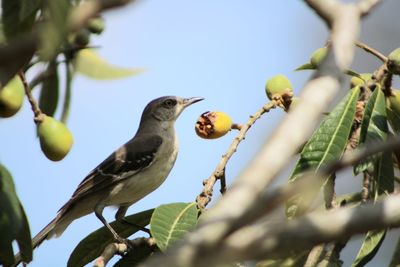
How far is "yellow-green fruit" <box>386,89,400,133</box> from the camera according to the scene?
3904 millimetres

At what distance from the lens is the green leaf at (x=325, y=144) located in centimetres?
353

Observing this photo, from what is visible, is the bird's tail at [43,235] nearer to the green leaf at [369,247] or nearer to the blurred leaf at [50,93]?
→ the blurred leaf at [50,93]

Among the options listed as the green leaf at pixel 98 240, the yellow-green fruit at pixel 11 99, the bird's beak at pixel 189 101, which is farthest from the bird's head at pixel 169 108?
the yellow-green fruit at pixel 11 99

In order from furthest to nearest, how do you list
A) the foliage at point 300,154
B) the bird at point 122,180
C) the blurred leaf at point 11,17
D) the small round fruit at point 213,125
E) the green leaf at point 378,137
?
the bird at point 122,180 → the small round fruit at point 213,125 → the green leaf at point 378,137 → the foliage at point 300,154 → the blurred leaf at point 11,17

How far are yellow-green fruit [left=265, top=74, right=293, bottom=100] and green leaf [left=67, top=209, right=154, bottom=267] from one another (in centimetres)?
93

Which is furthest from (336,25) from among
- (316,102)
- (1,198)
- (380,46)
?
(380,46)

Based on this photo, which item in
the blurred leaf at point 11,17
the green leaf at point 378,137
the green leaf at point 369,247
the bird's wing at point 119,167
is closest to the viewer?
the blurred leaf at point 11,17

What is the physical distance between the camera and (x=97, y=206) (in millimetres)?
6430

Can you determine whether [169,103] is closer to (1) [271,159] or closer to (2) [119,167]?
(2) [119,167]

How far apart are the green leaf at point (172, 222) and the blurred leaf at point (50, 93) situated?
0.82 metres

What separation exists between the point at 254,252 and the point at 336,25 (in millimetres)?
840

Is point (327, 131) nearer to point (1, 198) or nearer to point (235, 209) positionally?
point (1, 198)

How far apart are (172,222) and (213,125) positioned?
758 millimetres

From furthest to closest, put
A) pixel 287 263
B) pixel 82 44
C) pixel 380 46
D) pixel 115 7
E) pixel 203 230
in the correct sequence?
1. pixel 380 46
2. pixel 82 44
3. pixel 287 263
4. pixel 203 230
5. pixel 115 7
